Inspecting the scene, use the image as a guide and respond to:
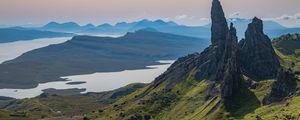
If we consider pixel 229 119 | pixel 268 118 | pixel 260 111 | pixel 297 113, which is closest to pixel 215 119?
pixel 229 119

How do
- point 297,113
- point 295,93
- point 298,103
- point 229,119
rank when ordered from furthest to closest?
1. point 229,119
2. point 295,93
3. point 298,103
4. point 297,113

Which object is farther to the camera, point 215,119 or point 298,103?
point 215,119

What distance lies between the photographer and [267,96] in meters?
196

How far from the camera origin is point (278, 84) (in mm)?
191750

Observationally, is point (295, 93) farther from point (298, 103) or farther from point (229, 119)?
point (229, 119)

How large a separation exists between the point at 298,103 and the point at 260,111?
2088 centimetres

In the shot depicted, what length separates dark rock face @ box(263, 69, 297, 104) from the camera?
7470 inches

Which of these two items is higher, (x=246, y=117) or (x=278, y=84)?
(x=278, y=84)

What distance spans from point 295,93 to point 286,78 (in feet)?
39.6

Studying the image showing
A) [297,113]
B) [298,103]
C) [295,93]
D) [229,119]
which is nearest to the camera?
[297,113]

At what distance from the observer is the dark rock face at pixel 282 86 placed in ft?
623

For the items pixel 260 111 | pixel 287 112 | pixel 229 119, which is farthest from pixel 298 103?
pixel 229 119

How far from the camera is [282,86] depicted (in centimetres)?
19125

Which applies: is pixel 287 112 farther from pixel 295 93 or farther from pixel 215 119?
pixel 215 119
